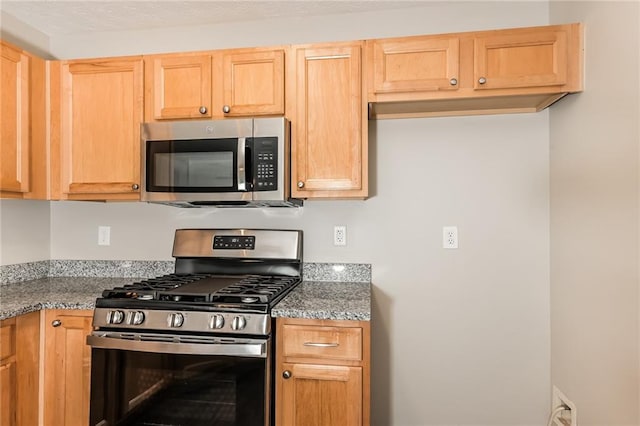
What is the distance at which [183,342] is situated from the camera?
1620mm

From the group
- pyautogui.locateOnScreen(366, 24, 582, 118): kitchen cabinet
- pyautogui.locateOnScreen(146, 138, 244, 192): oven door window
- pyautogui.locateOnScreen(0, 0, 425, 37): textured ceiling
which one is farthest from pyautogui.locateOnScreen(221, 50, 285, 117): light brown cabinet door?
pyautogui.locateOnScreen(366, 24, 582, 118): kitchen cabinet

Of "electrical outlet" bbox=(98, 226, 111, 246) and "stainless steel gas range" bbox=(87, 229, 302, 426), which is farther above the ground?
"electrical outlet" bbox=(98, 226, 111, 246)

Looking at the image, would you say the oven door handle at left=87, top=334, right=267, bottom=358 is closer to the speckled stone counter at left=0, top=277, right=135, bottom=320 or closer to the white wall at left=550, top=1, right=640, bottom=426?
the speckled stone counter at left=0, top=277, right=135, bottom=320

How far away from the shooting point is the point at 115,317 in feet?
5.55

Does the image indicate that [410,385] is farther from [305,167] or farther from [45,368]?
[45,368]

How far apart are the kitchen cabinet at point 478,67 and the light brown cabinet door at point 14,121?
68.9 inches

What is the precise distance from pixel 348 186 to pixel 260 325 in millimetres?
763

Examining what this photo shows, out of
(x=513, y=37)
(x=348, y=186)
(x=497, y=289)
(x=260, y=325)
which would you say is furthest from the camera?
(x=497, y=289)

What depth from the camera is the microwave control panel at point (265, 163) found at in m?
1.92

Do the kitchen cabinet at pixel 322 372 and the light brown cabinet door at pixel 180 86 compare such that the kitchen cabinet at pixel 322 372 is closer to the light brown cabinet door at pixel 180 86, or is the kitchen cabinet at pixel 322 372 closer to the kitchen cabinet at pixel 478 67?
the kitchen cabinet at pixel 478 67

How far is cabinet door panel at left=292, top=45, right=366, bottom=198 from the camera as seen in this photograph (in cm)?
193

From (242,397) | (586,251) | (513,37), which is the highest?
(513,37)

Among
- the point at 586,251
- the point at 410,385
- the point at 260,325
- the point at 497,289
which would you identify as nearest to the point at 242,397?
the point at 260,325

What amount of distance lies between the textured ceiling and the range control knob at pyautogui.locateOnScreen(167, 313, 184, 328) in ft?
5.22
